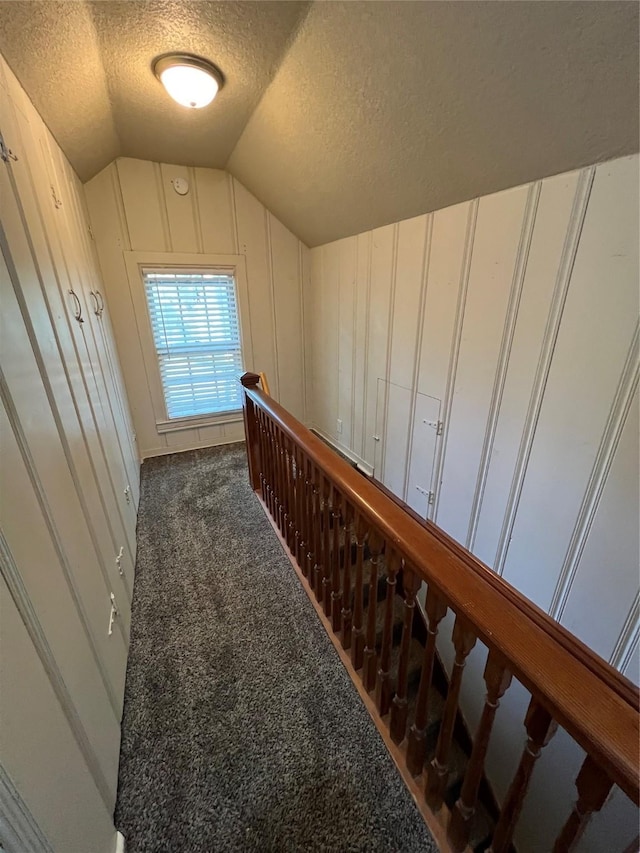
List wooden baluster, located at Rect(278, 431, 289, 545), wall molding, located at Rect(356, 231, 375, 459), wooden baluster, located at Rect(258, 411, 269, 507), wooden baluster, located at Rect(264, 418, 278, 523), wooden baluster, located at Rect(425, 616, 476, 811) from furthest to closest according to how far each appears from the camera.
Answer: wall molding, located at Rect(356, 231, 375, 459), wooden baluster, located at Rect(258, 411, 269, 507), wooden baluster, located at Rect(264, 418, 278, 523), wooden baluster, located at Rect(278, 431, 289, 545), wooden baluster, located at Rect(425, 616, 476, 811)

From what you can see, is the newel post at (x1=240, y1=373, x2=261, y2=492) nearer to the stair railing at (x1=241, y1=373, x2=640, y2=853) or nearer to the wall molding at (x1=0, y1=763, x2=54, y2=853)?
the stair railing at (x1=241, y1=373, x2=640, y2=853)

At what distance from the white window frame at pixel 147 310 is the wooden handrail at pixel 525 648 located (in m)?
2.62

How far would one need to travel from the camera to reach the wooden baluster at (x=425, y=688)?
2.65ft

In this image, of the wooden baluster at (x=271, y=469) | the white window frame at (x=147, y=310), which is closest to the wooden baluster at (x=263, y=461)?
the wooden baluster at (x=271, y=469)

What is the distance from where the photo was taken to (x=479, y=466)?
1.95m

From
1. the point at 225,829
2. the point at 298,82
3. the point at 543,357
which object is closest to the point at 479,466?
the point at 543,357

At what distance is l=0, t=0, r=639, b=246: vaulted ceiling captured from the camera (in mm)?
1046

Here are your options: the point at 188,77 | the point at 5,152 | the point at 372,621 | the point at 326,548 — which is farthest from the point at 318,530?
the point at 188,77

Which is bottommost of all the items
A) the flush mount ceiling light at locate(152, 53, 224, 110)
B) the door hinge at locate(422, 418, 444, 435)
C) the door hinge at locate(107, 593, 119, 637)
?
the door hinge at locate(107, 593, 119, 637)

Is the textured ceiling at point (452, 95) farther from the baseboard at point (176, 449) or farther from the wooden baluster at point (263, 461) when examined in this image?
the baseboard at point (176, 449)

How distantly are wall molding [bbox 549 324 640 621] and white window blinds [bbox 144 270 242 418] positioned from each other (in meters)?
2.98

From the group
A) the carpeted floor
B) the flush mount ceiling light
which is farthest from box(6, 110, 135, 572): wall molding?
the flush mount ceiling light

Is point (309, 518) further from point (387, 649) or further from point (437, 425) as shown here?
point (437, 425)

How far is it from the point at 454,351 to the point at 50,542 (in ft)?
6.73
